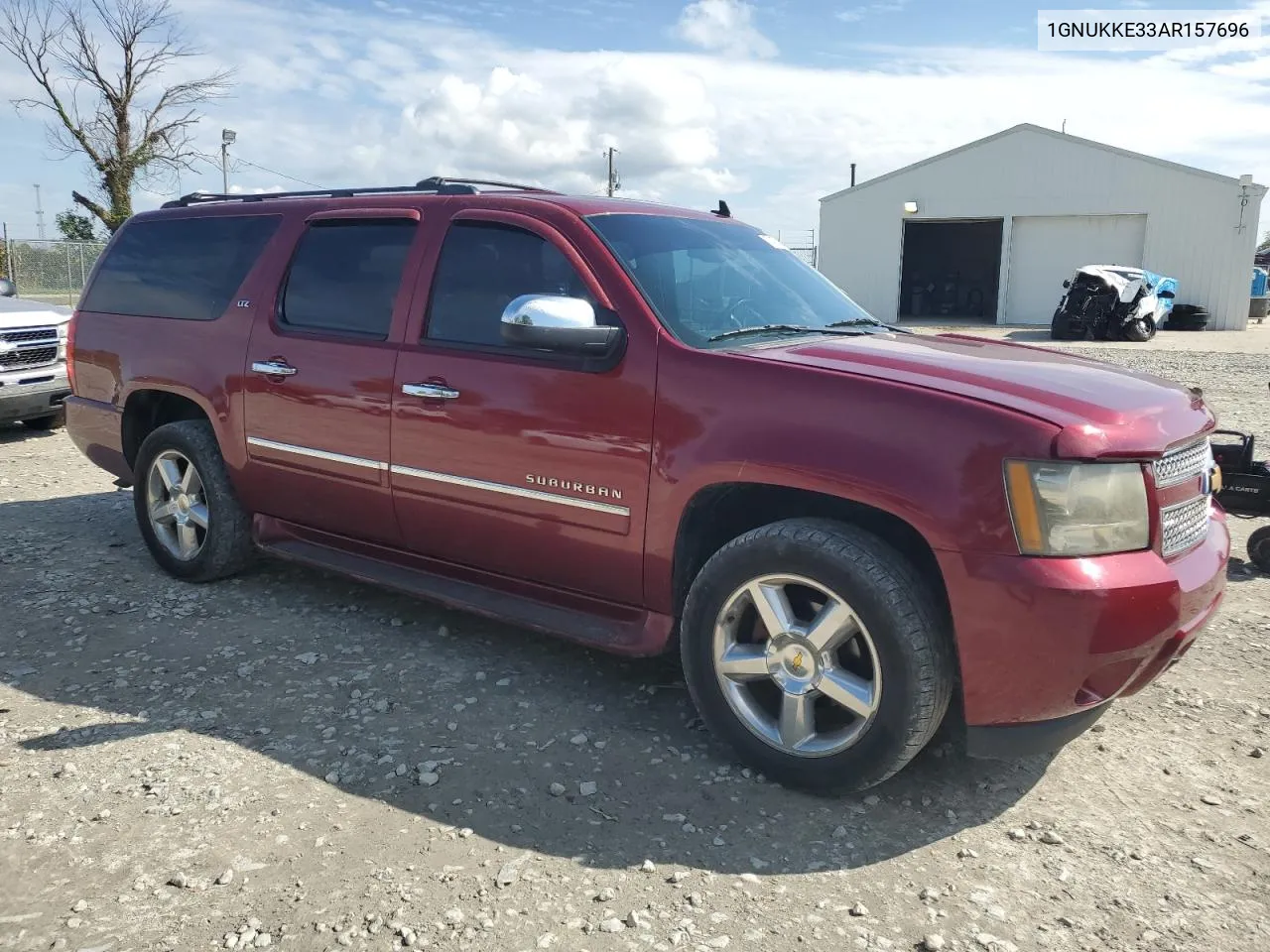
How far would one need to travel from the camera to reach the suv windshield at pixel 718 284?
3473 millimetres

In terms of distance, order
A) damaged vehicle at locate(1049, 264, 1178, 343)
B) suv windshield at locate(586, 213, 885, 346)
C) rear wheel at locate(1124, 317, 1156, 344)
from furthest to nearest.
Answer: rear wheel at locate(1124, 317, 1156, 344) < damaged vehicle at locate(1049, 264, 1178, 343) < suv windshield at locate(586, 213, 885, 346)

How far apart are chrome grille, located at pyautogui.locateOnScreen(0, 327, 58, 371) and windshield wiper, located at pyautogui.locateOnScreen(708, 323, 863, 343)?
7.62 m

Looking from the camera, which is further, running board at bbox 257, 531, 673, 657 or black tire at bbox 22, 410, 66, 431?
black tire at bbox 22, 410, 66, 431

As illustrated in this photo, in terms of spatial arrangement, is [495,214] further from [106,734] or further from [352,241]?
[106,734]

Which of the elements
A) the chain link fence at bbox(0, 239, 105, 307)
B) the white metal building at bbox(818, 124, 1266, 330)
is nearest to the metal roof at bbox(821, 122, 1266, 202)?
the white metal building at bbox(818, 124, 1266, 330)

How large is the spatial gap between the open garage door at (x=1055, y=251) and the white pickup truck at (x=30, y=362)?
24.3 meters

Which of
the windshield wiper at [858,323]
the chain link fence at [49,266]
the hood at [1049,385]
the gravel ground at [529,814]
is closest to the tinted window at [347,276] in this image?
the gravel ground at [529,814]

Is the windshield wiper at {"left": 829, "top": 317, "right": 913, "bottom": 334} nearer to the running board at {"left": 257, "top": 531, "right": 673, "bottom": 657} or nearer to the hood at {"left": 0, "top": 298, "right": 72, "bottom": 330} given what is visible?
the running board at {"left": 257, "top": 531, "right": 673, "bottom": 657}

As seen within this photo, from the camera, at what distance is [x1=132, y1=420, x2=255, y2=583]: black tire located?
4727mm

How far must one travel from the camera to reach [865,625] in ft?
9.30

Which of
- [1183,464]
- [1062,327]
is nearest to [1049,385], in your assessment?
[1183,464]

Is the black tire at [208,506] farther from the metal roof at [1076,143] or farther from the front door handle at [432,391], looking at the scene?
the metal roof at [1076,143]

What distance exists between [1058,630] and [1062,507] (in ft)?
1.06

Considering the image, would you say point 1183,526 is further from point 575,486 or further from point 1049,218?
point 1049,218
